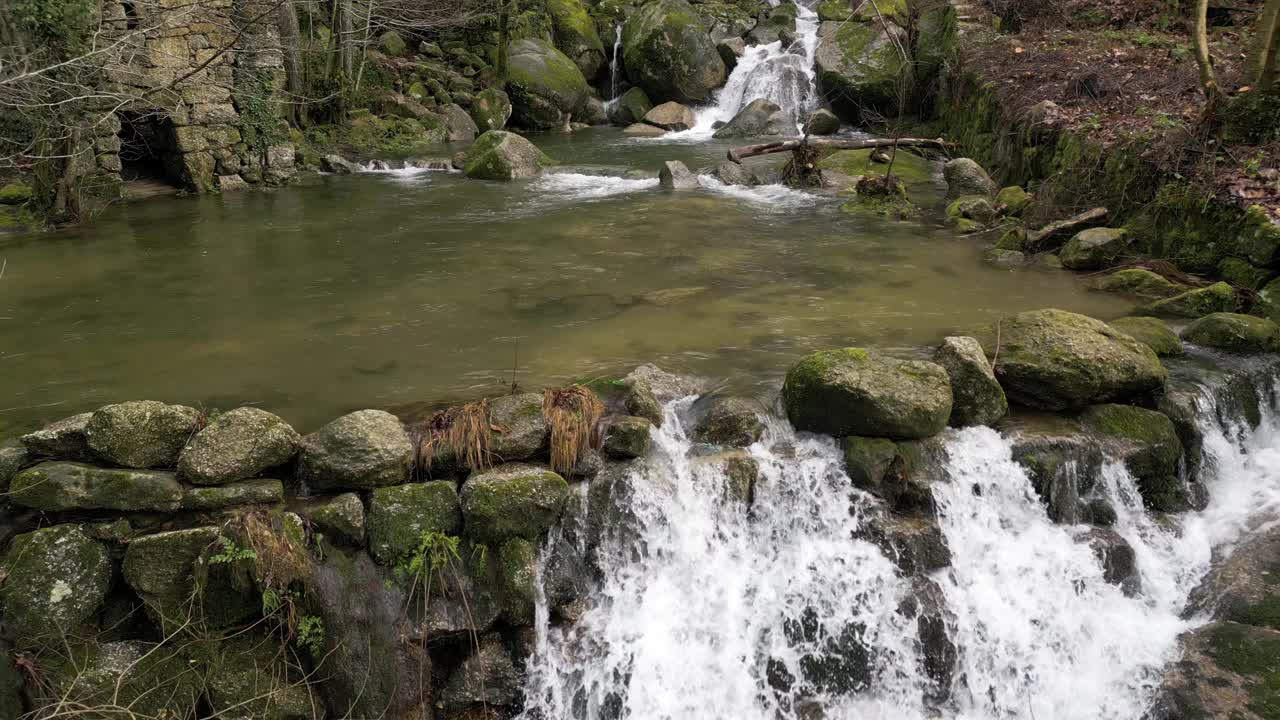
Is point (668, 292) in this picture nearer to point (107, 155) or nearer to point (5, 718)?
point (5, 718)

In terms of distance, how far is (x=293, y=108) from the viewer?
1636cm

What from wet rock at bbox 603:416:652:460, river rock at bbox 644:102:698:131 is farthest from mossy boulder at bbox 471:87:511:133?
wet rock at bbox 603:416:652:460

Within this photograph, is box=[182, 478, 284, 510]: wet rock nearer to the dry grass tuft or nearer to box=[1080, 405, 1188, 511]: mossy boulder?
the dry grass tuft

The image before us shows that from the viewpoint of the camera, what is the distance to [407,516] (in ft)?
15.3

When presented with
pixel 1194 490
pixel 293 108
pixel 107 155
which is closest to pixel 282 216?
pixel 107 155

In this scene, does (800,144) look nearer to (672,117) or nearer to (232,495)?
(672,117)

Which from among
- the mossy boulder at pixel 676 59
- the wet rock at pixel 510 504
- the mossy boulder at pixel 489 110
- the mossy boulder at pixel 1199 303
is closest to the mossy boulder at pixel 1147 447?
the mossy boulder at pixel 1199 303

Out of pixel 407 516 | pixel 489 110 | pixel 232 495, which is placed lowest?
pixel 407 516

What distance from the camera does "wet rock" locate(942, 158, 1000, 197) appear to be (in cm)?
1151

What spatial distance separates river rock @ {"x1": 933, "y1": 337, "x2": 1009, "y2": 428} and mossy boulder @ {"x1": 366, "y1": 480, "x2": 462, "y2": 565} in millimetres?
3202

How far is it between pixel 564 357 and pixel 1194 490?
4.40m

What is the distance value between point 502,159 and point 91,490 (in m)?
10.0

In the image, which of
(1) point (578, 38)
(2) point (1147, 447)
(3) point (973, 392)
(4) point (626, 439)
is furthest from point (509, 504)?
(1) point (578, 38)

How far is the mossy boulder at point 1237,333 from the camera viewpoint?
21.5 feet
